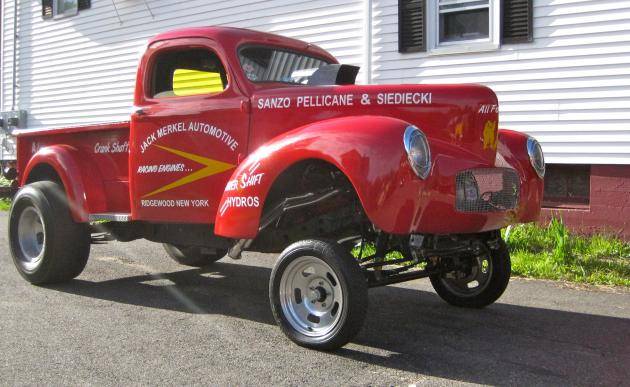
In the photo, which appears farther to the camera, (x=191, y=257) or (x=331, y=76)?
(x=191, y=257)

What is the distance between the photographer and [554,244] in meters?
7.21

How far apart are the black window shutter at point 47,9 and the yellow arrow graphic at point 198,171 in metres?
11.1

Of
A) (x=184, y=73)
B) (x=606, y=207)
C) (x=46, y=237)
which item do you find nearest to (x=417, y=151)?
(x=184, y=73)

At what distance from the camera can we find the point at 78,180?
5770 millimetres

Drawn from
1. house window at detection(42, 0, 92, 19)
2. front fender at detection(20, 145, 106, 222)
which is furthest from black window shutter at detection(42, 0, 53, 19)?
front fender at detection(20, 145, 106, 222)

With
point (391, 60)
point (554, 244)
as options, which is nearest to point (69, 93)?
point (391, 60)

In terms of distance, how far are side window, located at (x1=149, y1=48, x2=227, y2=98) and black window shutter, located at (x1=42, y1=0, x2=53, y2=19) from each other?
10.6m

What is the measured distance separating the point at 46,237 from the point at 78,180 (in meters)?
0.56

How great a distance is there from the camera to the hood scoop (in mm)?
5031

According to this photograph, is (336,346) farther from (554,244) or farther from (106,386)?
(554,244)

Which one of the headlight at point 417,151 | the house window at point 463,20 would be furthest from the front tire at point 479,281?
the house window at point 463,20

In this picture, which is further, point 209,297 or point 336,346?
point 209,297

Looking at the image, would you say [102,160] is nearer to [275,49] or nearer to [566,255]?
[275,49]

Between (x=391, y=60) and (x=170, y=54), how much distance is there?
4.33m
